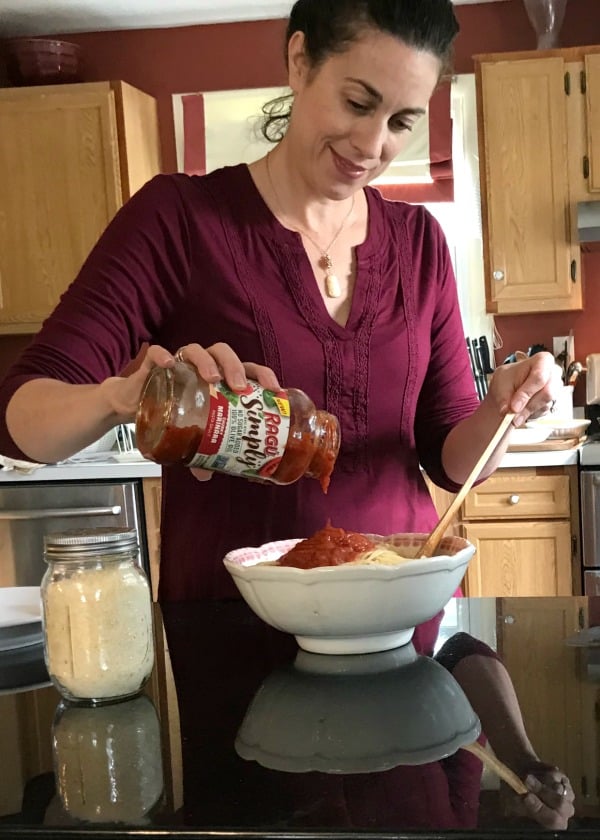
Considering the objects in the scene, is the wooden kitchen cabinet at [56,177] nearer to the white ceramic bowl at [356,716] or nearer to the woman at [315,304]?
the woman at [315,304]

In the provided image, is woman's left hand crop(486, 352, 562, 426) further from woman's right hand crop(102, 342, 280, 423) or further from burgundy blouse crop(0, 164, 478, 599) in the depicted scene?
woman's right hand crop(102, 342, 280, 423)

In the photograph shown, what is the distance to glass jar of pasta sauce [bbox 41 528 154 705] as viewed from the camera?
2.46ft

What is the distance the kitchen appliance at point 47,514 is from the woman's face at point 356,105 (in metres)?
1.63

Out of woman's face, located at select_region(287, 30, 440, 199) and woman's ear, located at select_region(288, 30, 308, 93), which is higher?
woman's ear, located at select_region(288, 30, 308, 93)

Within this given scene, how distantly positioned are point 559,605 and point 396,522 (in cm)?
26

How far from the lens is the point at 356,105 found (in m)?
1.12

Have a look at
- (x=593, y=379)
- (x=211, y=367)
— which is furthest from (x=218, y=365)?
(x=593, y=379)

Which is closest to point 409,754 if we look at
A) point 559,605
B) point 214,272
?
point 559,605

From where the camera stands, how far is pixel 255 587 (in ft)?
2.71

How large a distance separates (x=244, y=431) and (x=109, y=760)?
0.99 ft

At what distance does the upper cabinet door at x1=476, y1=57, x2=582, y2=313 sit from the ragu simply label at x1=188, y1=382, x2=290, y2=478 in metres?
2.21

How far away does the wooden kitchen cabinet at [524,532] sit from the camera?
2582 mm

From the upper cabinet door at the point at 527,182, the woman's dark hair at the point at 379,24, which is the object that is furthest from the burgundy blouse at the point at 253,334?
the upper cabinet door at the point at 527,182

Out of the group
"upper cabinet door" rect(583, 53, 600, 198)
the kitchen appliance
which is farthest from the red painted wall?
the kitchen appliance
